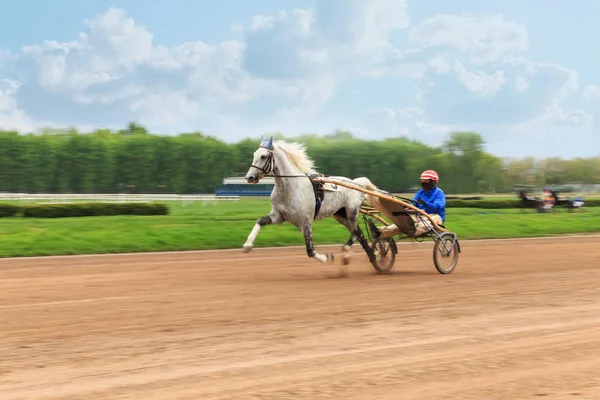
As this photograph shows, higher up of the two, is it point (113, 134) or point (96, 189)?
point (113, 134)

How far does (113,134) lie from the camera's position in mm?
94750

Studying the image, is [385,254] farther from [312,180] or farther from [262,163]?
[262,163]

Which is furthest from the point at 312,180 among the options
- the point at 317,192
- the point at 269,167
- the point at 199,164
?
the point at 199,164

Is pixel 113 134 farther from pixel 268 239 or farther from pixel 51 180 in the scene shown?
pixel 268 239

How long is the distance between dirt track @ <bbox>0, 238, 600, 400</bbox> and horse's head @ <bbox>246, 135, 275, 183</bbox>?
1209mm

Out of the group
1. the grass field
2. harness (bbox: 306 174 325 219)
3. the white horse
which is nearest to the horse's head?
the white horse

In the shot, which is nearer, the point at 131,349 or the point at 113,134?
the point at 131,349

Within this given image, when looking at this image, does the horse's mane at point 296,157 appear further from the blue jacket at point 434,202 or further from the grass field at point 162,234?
the grass field at point 162,234

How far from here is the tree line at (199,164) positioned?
2768 inches

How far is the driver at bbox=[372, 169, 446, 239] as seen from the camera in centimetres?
973

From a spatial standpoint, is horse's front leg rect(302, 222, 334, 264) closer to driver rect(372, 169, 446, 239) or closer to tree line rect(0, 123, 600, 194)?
driver rect(372, 169, 446, 239)

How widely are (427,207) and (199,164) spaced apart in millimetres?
64162

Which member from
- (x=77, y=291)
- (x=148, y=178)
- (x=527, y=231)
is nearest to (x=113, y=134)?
(x=148, y=178)

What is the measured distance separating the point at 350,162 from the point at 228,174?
12.2 meters
